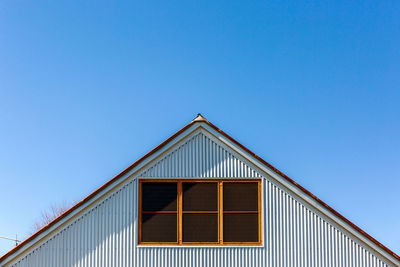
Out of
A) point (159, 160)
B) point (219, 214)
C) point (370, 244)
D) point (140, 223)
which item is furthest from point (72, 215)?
point (370, 244)

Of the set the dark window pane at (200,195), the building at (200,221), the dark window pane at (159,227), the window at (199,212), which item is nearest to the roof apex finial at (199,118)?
the building at (200,221)

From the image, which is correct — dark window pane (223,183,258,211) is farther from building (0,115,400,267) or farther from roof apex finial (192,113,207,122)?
Result: roof apex finial (192,113,207,122)

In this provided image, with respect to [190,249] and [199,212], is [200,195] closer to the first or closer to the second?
[199,212]

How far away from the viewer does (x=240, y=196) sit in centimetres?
1508

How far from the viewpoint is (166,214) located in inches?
590

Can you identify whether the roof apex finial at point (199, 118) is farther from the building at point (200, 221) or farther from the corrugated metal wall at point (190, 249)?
the corrugated metal wall at point (190, 249)

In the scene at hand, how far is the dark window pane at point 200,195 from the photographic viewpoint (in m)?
15.1

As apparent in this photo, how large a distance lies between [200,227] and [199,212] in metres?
0.49

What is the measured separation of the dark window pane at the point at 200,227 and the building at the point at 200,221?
3cm

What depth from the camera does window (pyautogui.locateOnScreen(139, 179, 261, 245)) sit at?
48.6 feet

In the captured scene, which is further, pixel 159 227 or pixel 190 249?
pixel 159 227

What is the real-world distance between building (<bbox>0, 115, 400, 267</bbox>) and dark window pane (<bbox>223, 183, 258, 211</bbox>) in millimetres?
33

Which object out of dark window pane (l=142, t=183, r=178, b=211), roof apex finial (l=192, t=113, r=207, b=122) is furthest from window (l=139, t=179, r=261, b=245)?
roof apex finial (l=192, t=113, r=207, b=122)

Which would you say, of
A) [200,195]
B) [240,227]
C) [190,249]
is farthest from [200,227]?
[240,227]
